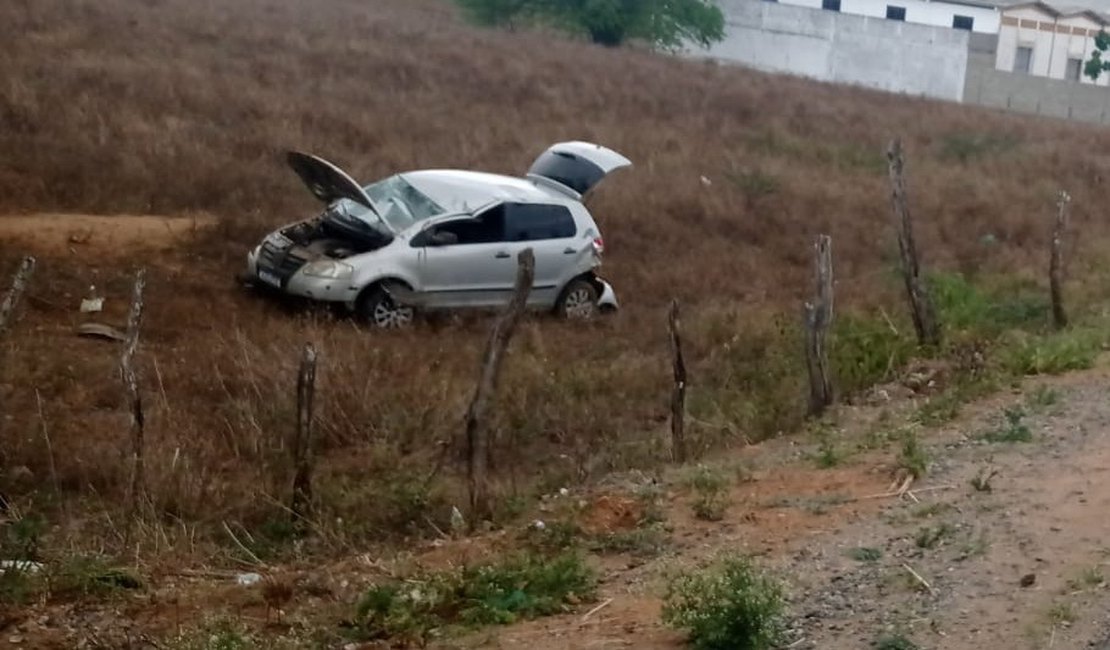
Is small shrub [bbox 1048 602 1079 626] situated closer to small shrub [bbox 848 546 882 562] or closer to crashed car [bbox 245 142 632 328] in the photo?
small shrub [bbox 848 546 882 562]

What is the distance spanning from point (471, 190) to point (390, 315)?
Answer: 1.63m

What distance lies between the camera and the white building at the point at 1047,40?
167ft

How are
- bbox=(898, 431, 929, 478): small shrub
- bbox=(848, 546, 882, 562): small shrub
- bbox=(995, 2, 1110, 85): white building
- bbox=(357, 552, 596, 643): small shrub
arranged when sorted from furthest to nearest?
bbox=(995, 2, 1110, 85): white building → bbox=(898, 431, 929, 478): small shrub → bbox=(848, 546, 882, 562): small shrub → bbox=(357, 552, 596, 643): small shrub

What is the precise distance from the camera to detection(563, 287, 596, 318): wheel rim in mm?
13641

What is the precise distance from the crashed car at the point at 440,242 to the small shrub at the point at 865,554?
22.1 feet

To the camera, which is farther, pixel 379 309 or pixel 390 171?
pixel 390 171

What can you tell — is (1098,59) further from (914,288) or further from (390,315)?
(390,315)

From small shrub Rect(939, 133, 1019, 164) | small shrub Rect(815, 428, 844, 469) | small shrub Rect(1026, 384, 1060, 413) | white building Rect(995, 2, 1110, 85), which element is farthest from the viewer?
white building Rect(995, 2, 1110, 85)

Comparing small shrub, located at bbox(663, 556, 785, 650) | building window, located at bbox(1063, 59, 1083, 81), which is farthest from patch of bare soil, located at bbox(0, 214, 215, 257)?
building window, located at bbox(1063, 59, 1083, 81)

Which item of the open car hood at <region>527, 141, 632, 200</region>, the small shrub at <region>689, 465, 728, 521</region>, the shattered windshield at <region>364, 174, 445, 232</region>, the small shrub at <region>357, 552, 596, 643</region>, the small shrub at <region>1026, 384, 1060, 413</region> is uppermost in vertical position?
the open car hood at <region>527, 141, 632, 200</region>

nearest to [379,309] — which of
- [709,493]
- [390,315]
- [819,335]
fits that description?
[390,315]

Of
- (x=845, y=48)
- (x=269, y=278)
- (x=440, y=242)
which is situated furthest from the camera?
(x=845, y=48)

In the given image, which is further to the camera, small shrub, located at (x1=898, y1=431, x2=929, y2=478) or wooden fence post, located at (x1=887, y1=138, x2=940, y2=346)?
wooden fence post, located at (x1=887, y1=138, x2=940, y2=346)

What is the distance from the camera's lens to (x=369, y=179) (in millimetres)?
17047
